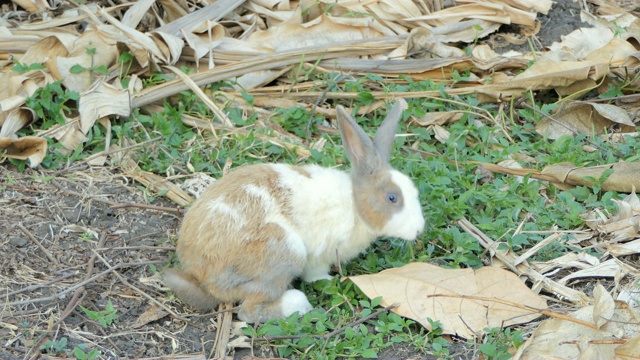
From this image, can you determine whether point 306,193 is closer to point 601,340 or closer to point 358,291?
point 358,291

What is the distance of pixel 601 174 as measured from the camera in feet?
18.5

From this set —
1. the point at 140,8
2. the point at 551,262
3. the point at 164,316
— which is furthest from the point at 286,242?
the point at 140,8

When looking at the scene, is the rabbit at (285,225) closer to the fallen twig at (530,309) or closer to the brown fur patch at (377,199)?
the brown fur patch at (377,199)

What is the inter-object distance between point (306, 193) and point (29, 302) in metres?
1.57

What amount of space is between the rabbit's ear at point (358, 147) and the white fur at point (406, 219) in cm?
15

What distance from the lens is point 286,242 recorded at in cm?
480

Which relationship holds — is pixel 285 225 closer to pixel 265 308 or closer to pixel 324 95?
pixel 265 308

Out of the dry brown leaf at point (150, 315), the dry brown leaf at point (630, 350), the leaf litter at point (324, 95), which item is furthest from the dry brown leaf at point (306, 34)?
the dry brown leaf at point (630, 350)

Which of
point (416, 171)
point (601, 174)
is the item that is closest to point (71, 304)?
point (416, 171)

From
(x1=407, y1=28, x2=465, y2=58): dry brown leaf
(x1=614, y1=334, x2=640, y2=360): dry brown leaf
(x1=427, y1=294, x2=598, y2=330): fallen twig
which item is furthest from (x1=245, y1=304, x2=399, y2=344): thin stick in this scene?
(x1=407, y1=28, x2=465, y2=58): dry brown leaf

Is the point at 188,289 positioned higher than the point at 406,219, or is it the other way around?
the point at 406,219

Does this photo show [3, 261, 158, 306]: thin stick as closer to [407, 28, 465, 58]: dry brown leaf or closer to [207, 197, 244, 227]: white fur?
[207, 197, 244, 227]: white fur

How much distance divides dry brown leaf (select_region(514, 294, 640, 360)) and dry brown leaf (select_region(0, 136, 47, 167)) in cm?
322

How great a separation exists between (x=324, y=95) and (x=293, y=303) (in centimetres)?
212
